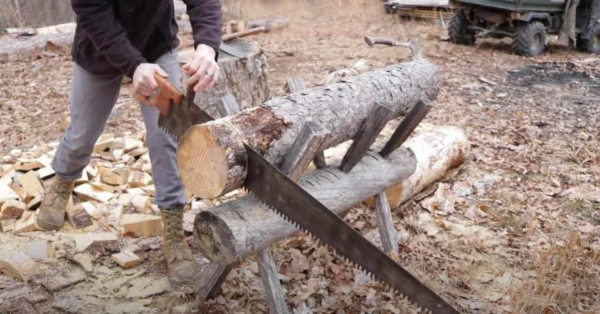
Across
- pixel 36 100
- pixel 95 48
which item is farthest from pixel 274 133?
pixel 36 100

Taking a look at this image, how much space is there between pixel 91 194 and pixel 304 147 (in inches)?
91.5

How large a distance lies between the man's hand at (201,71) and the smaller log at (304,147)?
0.50 metres

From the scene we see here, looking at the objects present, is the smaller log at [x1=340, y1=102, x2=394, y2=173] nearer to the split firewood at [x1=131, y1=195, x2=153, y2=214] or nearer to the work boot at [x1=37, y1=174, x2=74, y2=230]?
the split firewood at [x1=131, y1=195, x2=153, y2=214]

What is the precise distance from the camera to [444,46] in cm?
1097

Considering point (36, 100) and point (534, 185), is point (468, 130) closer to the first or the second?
point (534, 185)

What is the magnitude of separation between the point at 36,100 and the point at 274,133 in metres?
5.25

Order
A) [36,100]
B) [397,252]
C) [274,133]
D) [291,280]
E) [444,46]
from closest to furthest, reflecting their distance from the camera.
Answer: [274,133] → [291,280] → [397,252] → [36,100] → [444,46]

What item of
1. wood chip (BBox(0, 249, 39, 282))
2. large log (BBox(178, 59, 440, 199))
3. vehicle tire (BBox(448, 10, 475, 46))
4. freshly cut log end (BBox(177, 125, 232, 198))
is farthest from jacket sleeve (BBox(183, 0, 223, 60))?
vehicle tire (BBox(448, 10, 475, 46))

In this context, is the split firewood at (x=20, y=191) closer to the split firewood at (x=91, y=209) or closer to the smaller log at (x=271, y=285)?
the split firewood at (x=91, y=209)

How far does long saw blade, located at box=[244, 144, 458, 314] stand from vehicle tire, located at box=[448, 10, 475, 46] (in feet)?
29.2

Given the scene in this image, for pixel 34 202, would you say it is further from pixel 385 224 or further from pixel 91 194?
pixel 385 224

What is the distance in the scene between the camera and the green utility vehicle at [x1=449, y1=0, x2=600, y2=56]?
33.4ft

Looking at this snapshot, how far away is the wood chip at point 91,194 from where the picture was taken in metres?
4.60

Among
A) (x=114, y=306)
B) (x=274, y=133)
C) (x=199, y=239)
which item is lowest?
(x=114, y=306)
